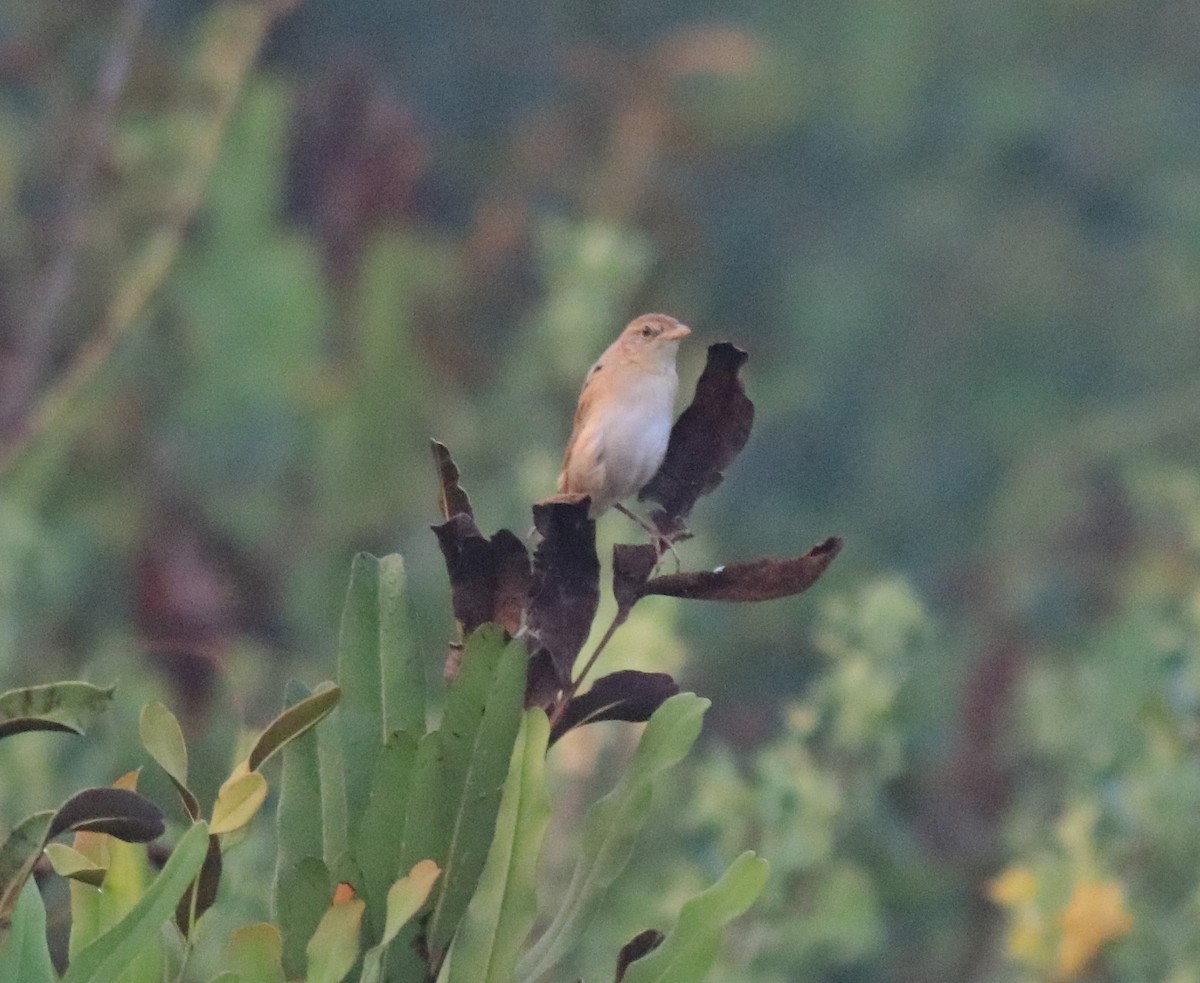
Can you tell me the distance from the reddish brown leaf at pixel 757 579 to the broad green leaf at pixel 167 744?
1.69ft

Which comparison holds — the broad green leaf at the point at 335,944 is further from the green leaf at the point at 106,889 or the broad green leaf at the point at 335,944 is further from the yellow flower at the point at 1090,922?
Answer: the yellow flower at the point at 1090,922

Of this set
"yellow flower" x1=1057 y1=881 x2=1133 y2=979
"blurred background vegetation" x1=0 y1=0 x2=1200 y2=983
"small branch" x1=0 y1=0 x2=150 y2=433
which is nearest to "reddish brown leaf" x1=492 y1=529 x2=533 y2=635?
"blurred background vegetation" x1=0 y1=0 x2=1200 y2=983

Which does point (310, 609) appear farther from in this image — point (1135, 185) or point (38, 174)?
point (1135, 185)

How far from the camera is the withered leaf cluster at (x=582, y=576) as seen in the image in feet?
8.04

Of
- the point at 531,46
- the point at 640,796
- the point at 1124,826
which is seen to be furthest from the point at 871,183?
the point at 640,796

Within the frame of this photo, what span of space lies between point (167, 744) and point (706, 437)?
64 centimetres

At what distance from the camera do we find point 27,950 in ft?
7.79

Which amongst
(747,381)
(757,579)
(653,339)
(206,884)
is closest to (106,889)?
(206,884)

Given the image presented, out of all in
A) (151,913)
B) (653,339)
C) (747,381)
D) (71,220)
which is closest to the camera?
(151,913)

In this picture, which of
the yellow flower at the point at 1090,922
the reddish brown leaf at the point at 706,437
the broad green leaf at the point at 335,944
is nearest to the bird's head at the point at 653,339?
the reddish brown leaf at the point at 706,437

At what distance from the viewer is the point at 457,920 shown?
2502 mm

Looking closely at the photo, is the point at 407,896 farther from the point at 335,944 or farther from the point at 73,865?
the point at 73,865

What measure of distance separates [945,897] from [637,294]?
10.0ft

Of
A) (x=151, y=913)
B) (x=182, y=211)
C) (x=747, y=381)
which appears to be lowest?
(x=747, y=381)
